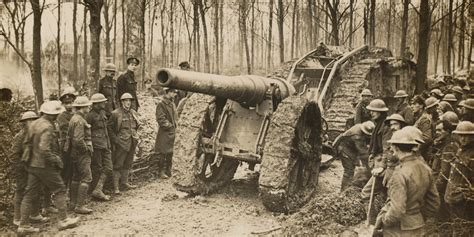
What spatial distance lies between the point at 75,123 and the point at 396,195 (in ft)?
15.6

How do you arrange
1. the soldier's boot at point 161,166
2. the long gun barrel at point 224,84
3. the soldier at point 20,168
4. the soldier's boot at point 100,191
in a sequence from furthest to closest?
the soldier's boot at point 161,166 → the soldier's boot at point 100,191 → the soldier at point 20,168 → the long gun barrel at point 224,84

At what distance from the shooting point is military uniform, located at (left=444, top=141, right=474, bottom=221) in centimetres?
493

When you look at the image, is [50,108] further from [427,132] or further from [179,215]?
[427,132]

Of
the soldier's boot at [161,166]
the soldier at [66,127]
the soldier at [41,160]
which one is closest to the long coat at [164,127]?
the soldier's boot at [161,166]

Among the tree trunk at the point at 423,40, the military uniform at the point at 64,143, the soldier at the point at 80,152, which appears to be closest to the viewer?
the soldier at the point at 80,152

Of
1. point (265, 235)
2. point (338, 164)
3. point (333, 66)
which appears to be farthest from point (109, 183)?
point (333, 66)

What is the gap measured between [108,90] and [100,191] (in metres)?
2.03

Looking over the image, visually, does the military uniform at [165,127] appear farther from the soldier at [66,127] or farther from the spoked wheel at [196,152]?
the soldier at [66,127]

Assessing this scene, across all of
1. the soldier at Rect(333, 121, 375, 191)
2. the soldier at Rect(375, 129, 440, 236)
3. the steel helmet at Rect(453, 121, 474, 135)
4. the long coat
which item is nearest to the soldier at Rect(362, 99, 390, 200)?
the soldier at Rect(333, 121, 375, 191)

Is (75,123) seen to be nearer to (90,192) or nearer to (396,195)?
(90,192)

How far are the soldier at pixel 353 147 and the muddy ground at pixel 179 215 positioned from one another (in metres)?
0.74

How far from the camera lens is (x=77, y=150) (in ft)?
23.0

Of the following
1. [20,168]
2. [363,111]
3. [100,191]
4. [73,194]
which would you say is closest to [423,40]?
[363,111]

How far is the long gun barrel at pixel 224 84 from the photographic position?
5.91m
